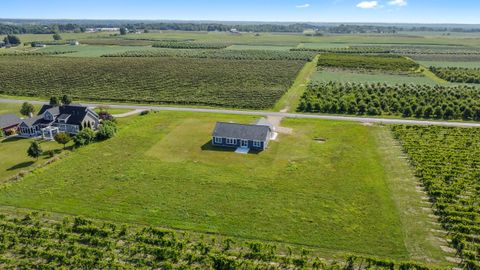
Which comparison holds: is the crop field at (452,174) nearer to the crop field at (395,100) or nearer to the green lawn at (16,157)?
the crop field at (395,100)

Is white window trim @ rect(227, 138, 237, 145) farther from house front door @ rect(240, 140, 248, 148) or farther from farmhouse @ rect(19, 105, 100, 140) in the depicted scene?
farmhouse @ rect(19, 105, 100, 140)

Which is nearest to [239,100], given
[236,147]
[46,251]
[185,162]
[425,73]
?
[236,147]

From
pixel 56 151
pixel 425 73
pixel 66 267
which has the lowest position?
pixel 66 267

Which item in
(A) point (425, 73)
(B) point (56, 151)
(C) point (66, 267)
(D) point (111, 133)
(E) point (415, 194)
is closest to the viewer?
(C) point (66, 267)

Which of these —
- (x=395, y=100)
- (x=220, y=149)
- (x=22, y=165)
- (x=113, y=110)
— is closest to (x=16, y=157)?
(x=22, y=165)

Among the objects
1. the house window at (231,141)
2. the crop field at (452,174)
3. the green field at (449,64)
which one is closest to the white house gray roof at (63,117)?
the house window at (231,141)

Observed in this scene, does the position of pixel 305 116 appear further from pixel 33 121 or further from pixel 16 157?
pixel 16 157

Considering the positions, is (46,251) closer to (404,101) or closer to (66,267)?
(66,267)
